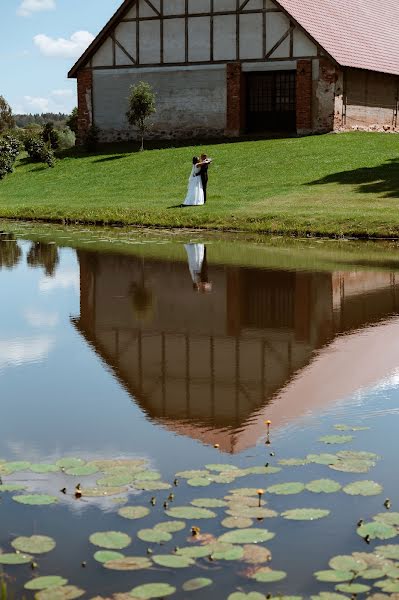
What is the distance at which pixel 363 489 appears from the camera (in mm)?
6875

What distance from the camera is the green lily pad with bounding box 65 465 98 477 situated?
280 inches

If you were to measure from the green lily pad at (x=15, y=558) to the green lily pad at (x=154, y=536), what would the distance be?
2.15 ft

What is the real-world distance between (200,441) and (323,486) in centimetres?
138

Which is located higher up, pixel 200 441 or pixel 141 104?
pixel 141 104

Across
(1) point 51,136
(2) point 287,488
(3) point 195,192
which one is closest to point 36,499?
(2) point 287,488

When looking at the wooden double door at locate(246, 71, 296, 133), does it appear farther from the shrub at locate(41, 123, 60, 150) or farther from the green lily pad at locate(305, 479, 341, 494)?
the green lily pad at locate(305, 479, 341, 494)

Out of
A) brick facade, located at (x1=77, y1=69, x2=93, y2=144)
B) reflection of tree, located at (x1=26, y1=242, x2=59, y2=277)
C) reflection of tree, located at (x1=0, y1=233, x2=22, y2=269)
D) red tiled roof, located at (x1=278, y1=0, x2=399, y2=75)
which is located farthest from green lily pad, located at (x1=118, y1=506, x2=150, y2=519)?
brick facade, located at (x1=77, y1=69, x2=93, y2=144)

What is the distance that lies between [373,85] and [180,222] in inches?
815

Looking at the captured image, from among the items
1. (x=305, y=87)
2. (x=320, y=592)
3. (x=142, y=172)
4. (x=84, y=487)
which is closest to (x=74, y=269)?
(x=84, y=487)

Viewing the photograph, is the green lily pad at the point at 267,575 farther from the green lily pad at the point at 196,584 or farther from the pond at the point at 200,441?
the green lily pad at the point at 196,584

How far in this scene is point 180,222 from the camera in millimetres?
27234

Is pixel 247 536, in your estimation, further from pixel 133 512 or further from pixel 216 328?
pixel 216 328

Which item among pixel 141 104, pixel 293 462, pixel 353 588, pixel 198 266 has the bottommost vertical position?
pixel 353 588

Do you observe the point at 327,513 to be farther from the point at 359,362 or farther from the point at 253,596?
the point at 359,362
